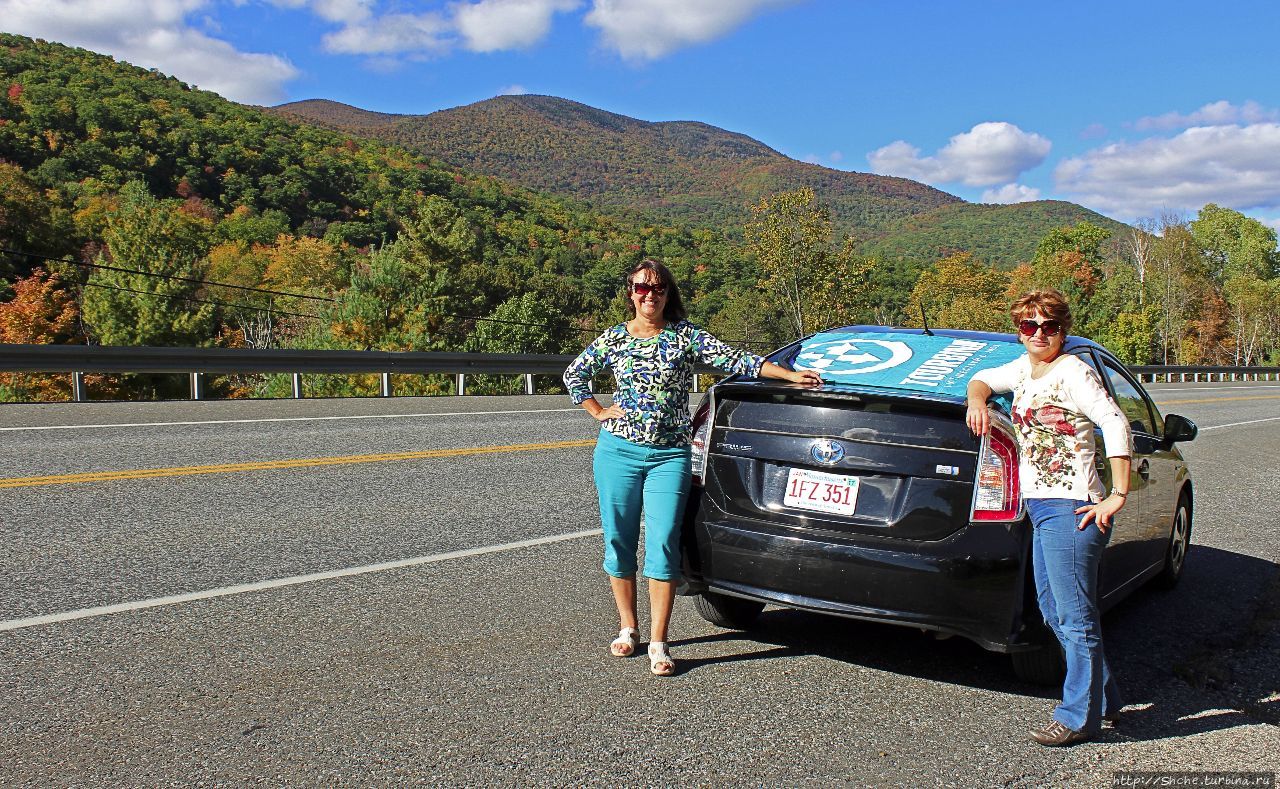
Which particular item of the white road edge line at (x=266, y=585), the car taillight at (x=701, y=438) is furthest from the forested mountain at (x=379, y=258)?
the car taillight at (x=701, y=438)

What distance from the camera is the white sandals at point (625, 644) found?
4355 millimetres

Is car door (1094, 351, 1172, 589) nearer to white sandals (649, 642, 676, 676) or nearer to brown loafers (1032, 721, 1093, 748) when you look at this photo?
brown loafers (1032, 721, 1093, 748)

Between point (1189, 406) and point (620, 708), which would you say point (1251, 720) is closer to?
point (620, 708)

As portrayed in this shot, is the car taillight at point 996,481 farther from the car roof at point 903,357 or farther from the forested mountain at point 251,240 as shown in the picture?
the forested mountain at point 251,240

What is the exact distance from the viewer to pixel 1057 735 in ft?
11.8

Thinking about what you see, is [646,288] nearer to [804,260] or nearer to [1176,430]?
[1176,430]

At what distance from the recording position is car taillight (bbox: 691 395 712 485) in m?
4.43

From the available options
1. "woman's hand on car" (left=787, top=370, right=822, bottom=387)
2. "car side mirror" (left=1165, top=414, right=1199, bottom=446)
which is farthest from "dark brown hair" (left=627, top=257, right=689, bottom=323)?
"car side mirror" (left=1165, top=414, right=1199, bottom=446)

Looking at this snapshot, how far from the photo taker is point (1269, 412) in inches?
934

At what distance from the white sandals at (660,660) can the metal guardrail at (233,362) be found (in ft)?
30.6

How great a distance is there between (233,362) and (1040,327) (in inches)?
597

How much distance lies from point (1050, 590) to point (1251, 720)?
103 cm

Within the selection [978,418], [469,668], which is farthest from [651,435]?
[978,418]

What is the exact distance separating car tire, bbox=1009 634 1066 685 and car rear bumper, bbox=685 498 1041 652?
0.19m
